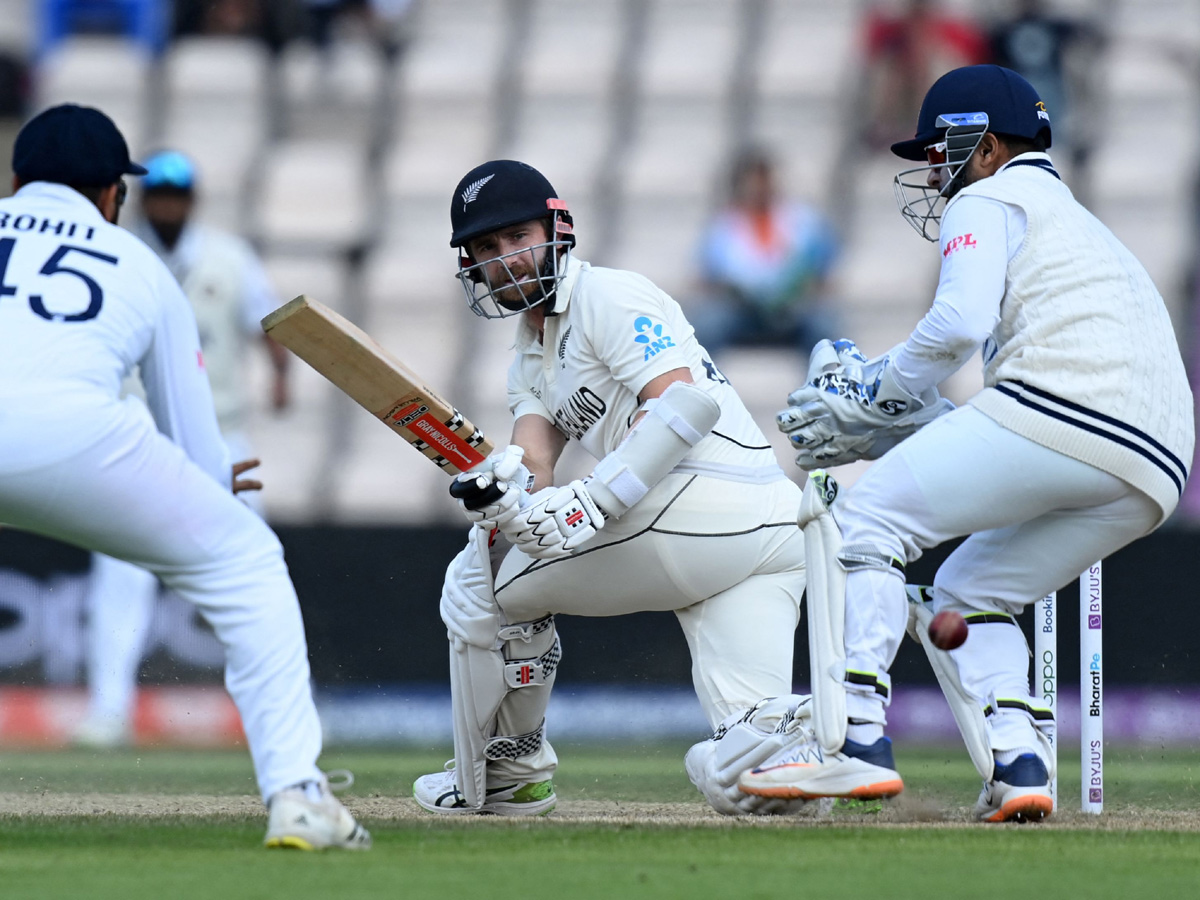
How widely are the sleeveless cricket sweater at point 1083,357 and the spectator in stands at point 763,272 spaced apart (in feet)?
14.8

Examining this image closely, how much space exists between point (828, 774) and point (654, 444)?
81cm

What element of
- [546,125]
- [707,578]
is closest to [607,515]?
[707,578]

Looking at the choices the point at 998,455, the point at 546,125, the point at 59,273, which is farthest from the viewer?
the point at 546,125

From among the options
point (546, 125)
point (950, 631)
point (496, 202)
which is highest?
point (546, 125)

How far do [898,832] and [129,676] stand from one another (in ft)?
12.0

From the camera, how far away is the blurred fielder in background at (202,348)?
631cm

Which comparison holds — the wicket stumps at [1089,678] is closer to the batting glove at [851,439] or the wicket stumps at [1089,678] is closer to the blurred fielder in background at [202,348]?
the batting glove at [851,439]

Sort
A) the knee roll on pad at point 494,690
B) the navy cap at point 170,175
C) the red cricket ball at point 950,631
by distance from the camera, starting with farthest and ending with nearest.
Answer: the navy cap at point 170,175 → the knee roll on pad at point 494,690 → the red cricket ball at point 950,631

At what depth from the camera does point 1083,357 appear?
3.71 metres

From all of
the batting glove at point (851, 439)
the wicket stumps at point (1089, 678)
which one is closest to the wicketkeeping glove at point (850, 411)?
the batting glove at point (851, 439)

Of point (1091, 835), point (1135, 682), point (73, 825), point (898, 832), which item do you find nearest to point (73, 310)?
point (73, 825)

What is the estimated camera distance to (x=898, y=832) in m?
3.51

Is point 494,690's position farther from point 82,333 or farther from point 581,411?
point 82,333

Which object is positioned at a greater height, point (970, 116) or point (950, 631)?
point (970, 116)
